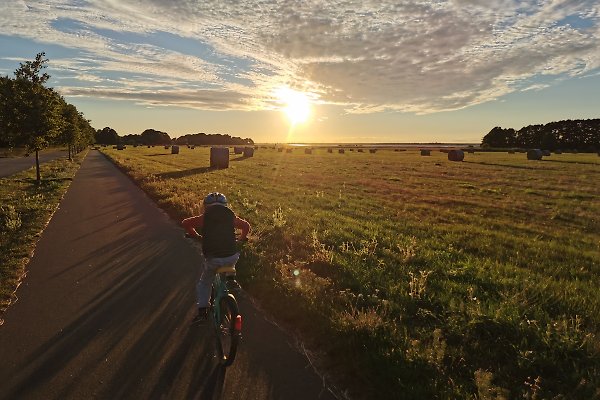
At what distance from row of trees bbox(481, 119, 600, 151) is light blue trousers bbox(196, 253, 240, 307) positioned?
128m

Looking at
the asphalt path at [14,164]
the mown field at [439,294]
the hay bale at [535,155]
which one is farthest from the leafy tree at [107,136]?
the mown field at [439,294]

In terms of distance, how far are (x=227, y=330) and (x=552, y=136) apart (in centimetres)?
14143

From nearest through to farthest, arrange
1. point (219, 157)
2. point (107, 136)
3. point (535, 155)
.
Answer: point (219, 157) < point (535, 155) < point (107, 136)

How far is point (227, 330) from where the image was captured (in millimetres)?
4871

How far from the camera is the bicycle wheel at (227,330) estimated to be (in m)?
4.72

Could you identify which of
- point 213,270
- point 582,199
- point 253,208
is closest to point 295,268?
point 213,270

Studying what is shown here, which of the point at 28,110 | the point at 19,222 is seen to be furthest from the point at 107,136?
the point at 19,222

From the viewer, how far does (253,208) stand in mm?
15375

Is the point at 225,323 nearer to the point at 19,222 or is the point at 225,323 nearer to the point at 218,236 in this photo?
the point at 218,236

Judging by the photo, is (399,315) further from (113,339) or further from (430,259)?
(113,339)

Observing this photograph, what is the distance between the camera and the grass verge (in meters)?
7.79

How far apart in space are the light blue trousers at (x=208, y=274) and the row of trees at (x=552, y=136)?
128 meters

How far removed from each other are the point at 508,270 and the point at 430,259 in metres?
1.56

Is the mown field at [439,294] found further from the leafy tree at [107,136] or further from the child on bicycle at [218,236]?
the leafy tree at [107,136]
